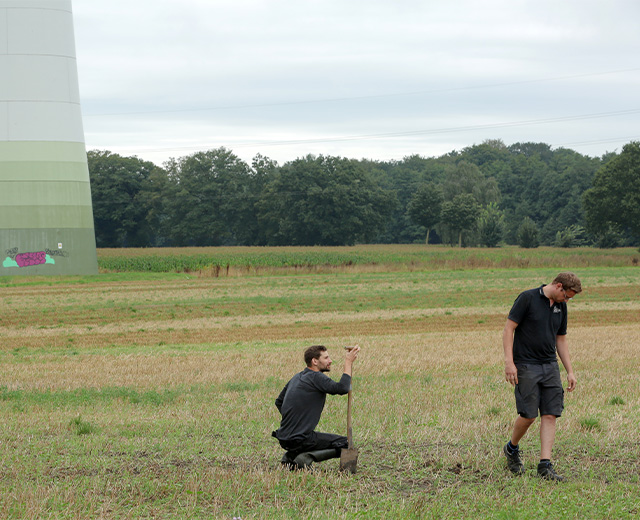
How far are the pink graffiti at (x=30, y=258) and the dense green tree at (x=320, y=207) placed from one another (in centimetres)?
5884

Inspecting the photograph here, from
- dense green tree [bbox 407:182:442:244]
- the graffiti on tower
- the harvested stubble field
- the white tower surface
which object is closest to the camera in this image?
the harvested stubble field

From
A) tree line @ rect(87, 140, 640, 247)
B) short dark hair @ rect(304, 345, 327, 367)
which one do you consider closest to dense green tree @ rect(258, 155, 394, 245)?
tree line @ rect(87, 140, 640, 247)

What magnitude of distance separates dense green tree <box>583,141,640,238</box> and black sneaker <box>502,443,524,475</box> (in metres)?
74.6

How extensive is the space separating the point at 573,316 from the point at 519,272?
84.4ft

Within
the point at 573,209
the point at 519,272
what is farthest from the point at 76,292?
the point at 573,209

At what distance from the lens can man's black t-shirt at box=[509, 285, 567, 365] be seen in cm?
807

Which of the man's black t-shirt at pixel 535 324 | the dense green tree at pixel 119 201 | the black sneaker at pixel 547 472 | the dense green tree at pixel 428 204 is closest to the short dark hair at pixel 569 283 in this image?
the man's black t-shirt at pixel 535 324

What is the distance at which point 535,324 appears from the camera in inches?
319

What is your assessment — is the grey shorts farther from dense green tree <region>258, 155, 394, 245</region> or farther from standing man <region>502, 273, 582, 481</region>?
dense green tree <region>258, 155, 394, 245</region>

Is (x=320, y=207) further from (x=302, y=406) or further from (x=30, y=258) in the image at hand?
(x=302, y=406)

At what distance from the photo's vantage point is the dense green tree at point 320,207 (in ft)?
354

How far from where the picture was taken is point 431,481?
7.78 metres

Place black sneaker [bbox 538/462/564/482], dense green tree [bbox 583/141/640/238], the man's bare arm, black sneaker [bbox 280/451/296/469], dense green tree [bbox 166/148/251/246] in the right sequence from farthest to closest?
dense green tree [bbox 166/148/251/246] < dense green tree [bbox 583/141/640/238] < black sneaker [bbox 280/451/296/469] < the man's bare arm < black sneaker [bbox 538/462/564/482]

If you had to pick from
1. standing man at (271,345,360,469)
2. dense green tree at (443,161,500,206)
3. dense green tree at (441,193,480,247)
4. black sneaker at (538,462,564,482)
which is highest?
dense green tree at (443,161,500,206)
